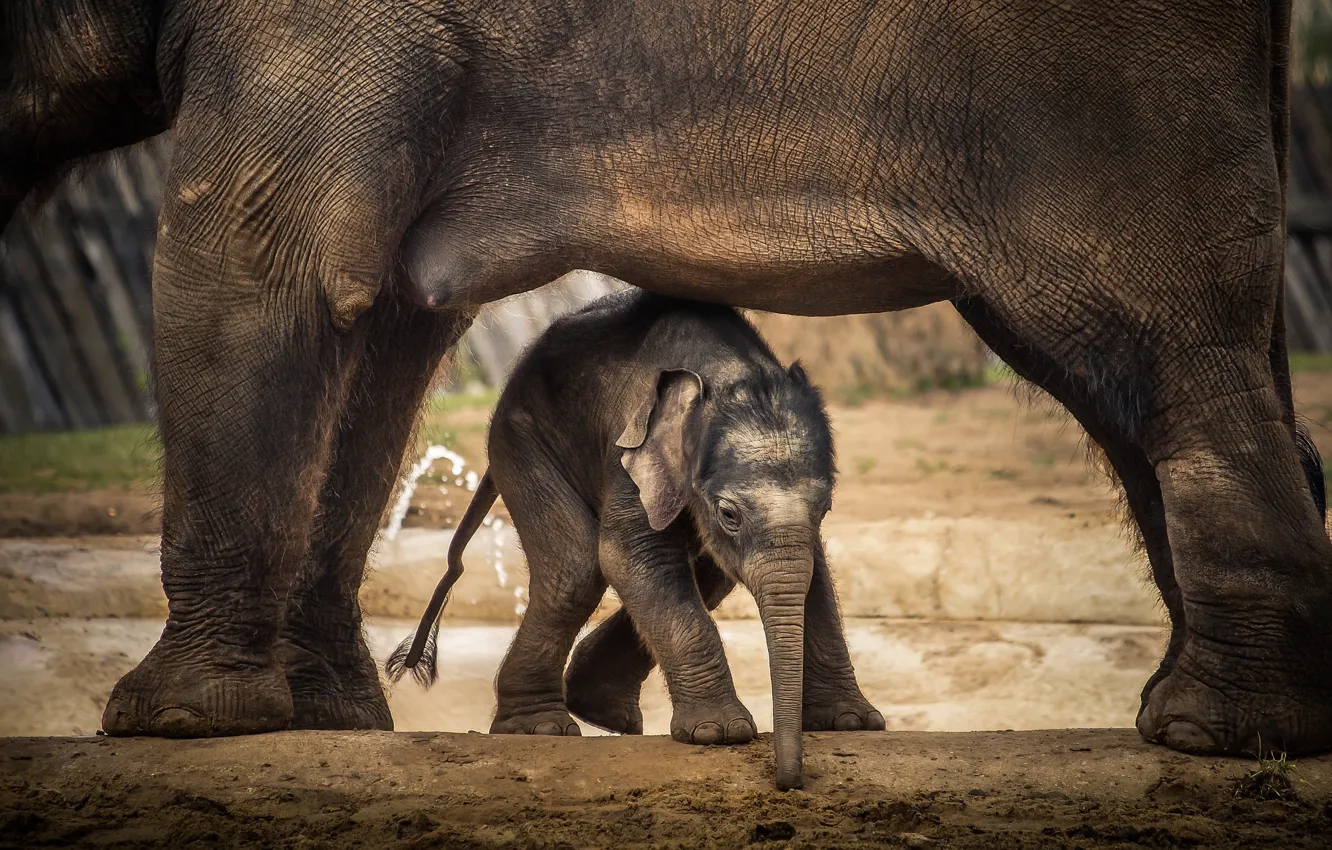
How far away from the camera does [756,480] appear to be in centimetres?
413

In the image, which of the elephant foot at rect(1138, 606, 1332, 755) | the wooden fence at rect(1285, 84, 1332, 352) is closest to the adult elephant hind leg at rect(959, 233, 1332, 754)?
the elephant foot at rect(1138, 606, 1332, 755)

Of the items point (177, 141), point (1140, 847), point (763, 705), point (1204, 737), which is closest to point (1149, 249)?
point (1204, 737)

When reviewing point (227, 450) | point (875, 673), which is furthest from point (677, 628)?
point (875, 673)

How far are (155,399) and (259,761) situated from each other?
3.63 ft

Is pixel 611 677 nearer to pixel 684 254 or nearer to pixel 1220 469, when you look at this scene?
pixel 684 254

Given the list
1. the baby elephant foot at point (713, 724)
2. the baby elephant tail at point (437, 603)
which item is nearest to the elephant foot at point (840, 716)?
the baby elephant foot at point (713, 724)

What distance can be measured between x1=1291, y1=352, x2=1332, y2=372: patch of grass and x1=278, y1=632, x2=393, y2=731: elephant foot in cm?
939

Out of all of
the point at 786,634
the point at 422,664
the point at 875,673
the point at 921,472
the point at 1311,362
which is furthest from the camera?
the point at 1311,362

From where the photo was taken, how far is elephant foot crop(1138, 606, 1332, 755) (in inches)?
158

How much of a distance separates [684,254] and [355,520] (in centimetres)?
164

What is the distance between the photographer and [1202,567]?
409 cm

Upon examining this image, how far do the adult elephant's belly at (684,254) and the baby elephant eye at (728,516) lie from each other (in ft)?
2.10

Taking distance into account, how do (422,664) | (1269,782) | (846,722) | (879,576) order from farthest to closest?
(879,576)
(422,664)
(846,722)
(1269,782)

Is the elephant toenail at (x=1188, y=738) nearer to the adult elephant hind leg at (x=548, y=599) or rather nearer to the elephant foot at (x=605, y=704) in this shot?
the adult elephant hind leg at (x=548, y=599)
